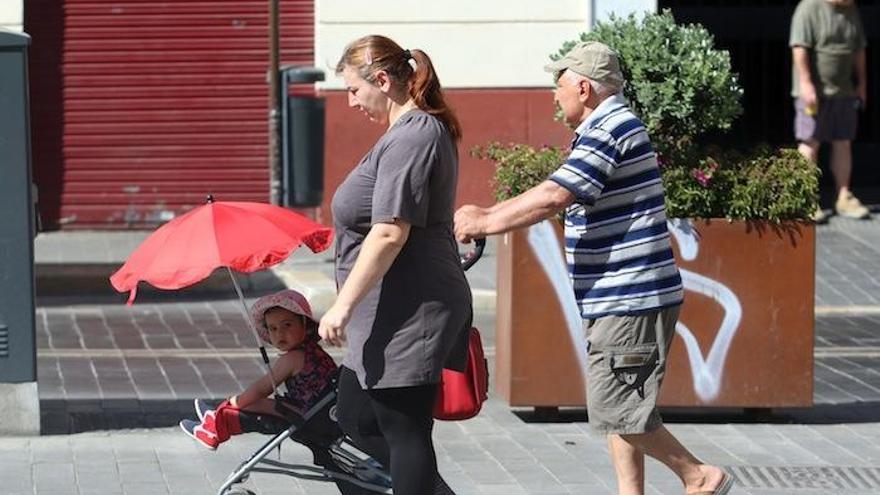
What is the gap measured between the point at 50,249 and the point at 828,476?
793 cm

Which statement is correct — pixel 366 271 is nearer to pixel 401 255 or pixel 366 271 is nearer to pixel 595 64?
pixel 401 255

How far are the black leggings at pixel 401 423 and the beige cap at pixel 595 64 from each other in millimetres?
1177

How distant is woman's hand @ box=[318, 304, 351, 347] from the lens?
5629 millimetres

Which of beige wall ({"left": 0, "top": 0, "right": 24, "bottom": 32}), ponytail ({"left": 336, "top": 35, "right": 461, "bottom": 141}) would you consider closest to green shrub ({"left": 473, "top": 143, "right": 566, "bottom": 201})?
ponytail ({"left": 336, "top": 35, "right": 461, "bottom": 141})

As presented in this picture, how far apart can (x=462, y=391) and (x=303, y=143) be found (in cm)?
780

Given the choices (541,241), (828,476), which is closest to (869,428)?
(828,476)

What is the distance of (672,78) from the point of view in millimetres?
8289

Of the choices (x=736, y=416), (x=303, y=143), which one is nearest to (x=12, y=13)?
(x=303, y=143)

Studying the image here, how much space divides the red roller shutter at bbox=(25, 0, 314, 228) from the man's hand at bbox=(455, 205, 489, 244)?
9387 millimetres

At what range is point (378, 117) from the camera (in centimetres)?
590

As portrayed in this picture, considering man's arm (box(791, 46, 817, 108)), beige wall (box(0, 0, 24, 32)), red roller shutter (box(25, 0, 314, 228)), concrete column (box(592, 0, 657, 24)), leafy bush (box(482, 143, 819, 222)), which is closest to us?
leafy bush (box(482, 143, 819, 222))

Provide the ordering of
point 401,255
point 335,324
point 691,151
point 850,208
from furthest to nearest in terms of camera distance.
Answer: point 850,208 < point 691,151 < point 401,255 < point 335,324

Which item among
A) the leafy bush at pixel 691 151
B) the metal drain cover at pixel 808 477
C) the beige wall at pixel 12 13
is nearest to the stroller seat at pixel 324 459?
the metal drain cover at pixel 808 477

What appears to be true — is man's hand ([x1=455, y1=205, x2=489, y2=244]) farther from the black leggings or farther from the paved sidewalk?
the paved sidewalk
